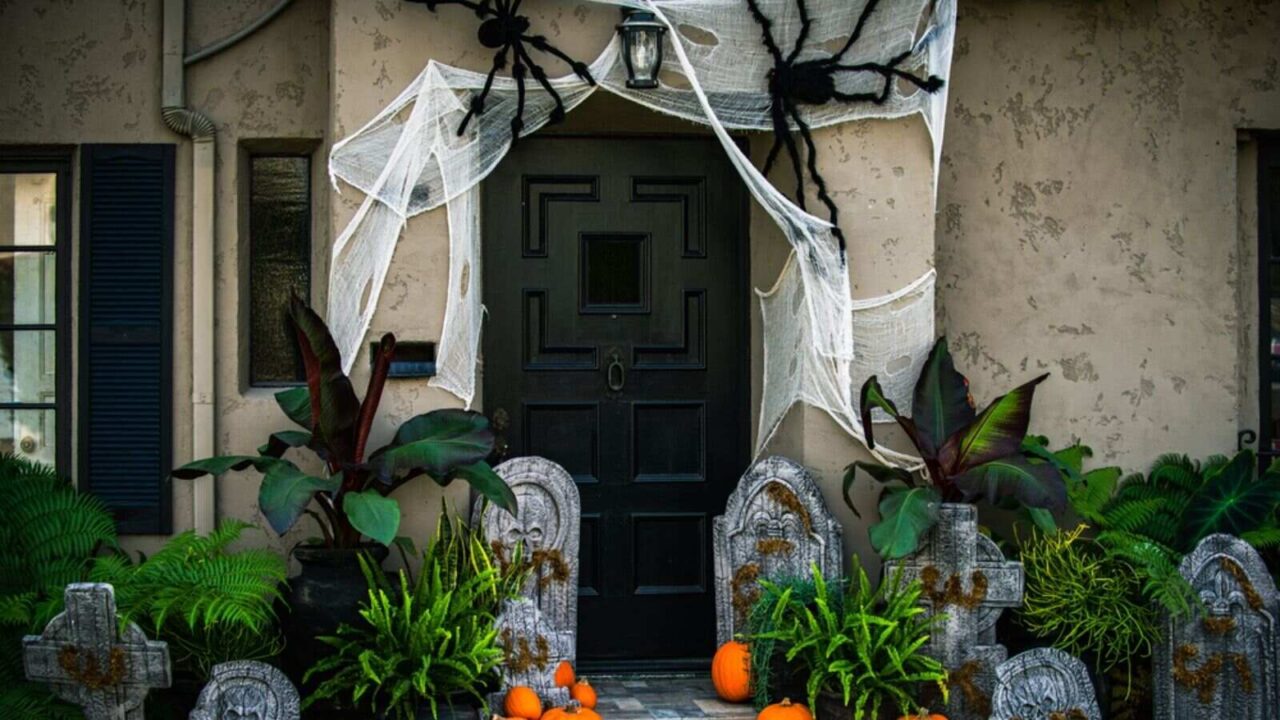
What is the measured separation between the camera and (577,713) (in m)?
6.55

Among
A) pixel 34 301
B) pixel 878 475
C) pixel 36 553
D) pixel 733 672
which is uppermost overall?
pixel 34 301

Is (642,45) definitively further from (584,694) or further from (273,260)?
(584,694)

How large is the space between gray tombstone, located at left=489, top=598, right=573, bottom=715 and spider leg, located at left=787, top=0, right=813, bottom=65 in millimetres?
2684

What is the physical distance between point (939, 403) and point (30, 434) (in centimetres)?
419

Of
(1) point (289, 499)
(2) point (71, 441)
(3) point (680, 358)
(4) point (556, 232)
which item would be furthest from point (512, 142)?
(2) point (71, 441)

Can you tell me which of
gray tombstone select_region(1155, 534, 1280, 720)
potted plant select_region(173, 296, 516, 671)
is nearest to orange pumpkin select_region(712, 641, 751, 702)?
potted plant select_region(173, 296, 516, 671)

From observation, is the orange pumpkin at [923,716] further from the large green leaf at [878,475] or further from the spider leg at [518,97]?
the spider leg at [518,97]

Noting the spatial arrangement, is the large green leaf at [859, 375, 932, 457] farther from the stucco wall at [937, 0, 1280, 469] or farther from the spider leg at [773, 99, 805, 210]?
the stucco wall at [937, 0, 1280, 469]

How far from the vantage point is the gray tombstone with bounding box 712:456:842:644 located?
7141 mm

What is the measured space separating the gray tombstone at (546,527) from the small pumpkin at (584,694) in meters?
0.20

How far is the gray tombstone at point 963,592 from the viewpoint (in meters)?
6.80

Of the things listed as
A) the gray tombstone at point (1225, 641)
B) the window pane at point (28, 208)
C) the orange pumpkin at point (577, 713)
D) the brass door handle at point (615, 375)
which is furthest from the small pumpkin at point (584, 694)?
the window pane at point (28, 208)

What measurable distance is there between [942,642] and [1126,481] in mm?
1657

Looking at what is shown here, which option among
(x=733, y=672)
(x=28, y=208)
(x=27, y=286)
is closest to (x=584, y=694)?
(x=733, y=672)
